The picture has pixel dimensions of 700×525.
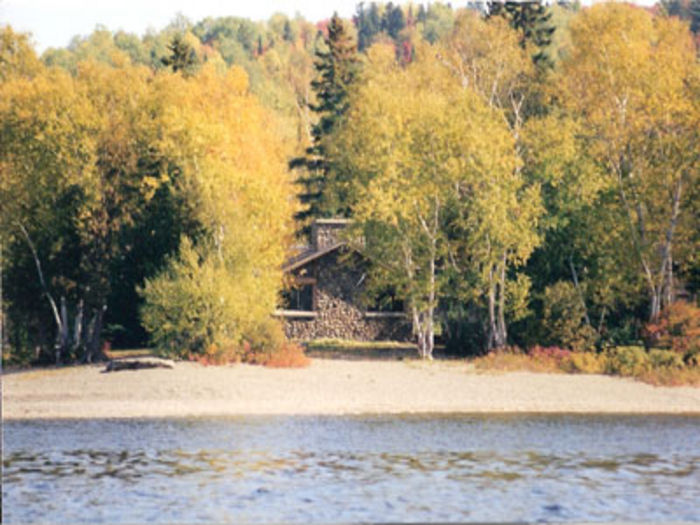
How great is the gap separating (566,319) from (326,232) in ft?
51.1

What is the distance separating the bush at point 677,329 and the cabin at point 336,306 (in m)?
15.3

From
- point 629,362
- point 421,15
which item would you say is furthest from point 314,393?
point 421,15

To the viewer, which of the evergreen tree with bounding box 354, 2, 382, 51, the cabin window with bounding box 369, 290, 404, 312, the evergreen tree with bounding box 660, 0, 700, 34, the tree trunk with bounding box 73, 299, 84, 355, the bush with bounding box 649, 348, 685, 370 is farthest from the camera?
the evergreen tree with bounding box 354, 2, 382, 51

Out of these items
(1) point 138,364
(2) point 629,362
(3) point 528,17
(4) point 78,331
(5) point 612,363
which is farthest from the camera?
(3) point 528,17

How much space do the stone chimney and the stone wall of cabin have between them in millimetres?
645

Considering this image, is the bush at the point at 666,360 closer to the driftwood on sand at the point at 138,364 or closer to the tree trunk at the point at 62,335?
the driftwood on sand at the point at 138,364

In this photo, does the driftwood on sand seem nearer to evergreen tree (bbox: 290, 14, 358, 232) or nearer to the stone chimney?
the stone chimney

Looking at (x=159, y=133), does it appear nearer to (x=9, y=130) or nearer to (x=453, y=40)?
(x=9, y=130)

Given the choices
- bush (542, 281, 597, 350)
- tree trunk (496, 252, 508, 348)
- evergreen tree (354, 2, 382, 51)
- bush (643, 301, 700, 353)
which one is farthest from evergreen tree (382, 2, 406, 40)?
bush (643, 301, 700, 353)

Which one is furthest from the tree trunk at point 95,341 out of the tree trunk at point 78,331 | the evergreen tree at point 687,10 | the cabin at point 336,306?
the evergreen tree at point 687,10

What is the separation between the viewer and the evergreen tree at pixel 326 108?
74.2 meters

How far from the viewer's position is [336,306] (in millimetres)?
60000

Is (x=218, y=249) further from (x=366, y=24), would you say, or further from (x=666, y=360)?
(x=366, y=24)

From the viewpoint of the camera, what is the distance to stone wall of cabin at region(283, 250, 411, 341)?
196 feet
